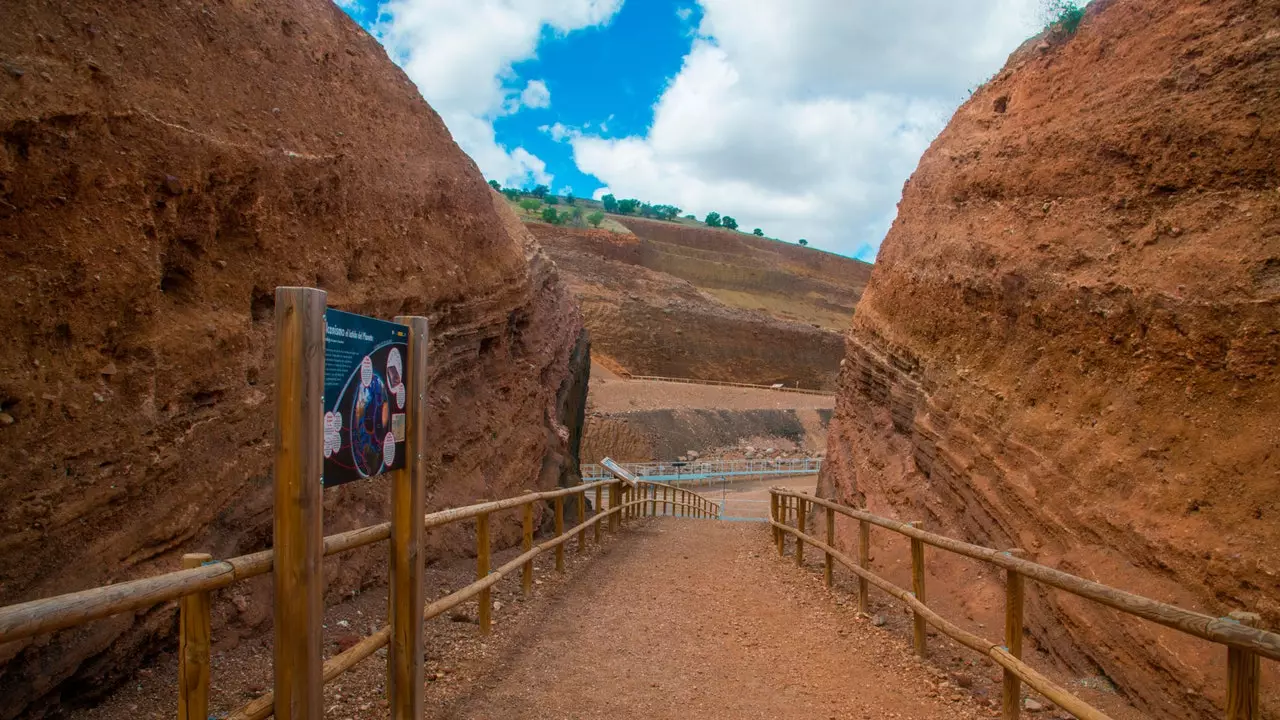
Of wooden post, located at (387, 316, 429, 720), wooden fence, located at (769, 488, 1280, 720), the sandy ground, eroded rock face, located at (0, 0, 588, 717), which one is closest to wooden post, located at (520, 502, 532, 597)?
eroded rock face, located at (0, 0, 588, 717)

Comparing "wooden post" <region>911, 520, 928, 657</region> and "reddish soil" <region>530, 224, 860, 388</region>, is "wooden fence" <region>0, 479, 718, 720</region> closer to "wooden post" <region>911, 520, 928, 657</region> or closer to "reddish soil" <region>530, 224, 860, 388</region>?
"wooden post" <region>911, 520, 928, 657</region>

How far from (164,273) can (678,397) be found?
3198 centimetres

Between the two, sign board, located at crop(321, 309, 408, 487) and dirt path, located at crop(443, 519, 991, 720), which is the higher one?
sign board, located at crop(321, 309, 408, 487)

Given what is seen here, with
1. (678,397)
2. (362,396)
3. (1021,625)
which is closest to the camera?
(362,396)

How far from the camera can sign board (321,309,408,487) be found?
319 centimetres

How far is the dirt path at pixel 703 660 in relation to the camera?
4.85 m

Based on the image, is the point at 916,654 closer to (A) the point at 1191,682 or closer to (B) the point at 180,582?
(A) the point at 1191,682

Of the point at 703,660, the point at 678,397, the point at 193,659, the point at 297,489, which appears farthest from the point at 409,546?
the point at 678,397

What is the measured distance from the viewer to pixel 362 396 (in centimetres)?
344

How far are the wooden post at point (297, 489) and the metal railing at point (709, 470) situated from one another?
68.5ft

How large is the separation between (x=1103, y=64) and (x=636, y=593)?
21.6ft

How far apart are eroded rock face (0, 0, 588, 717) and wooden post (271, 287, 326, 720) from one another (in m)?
1.58

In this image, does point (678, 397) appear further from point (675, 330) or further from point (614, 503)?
point (614, 503)

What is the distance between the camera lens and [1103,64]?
7.36 metres
